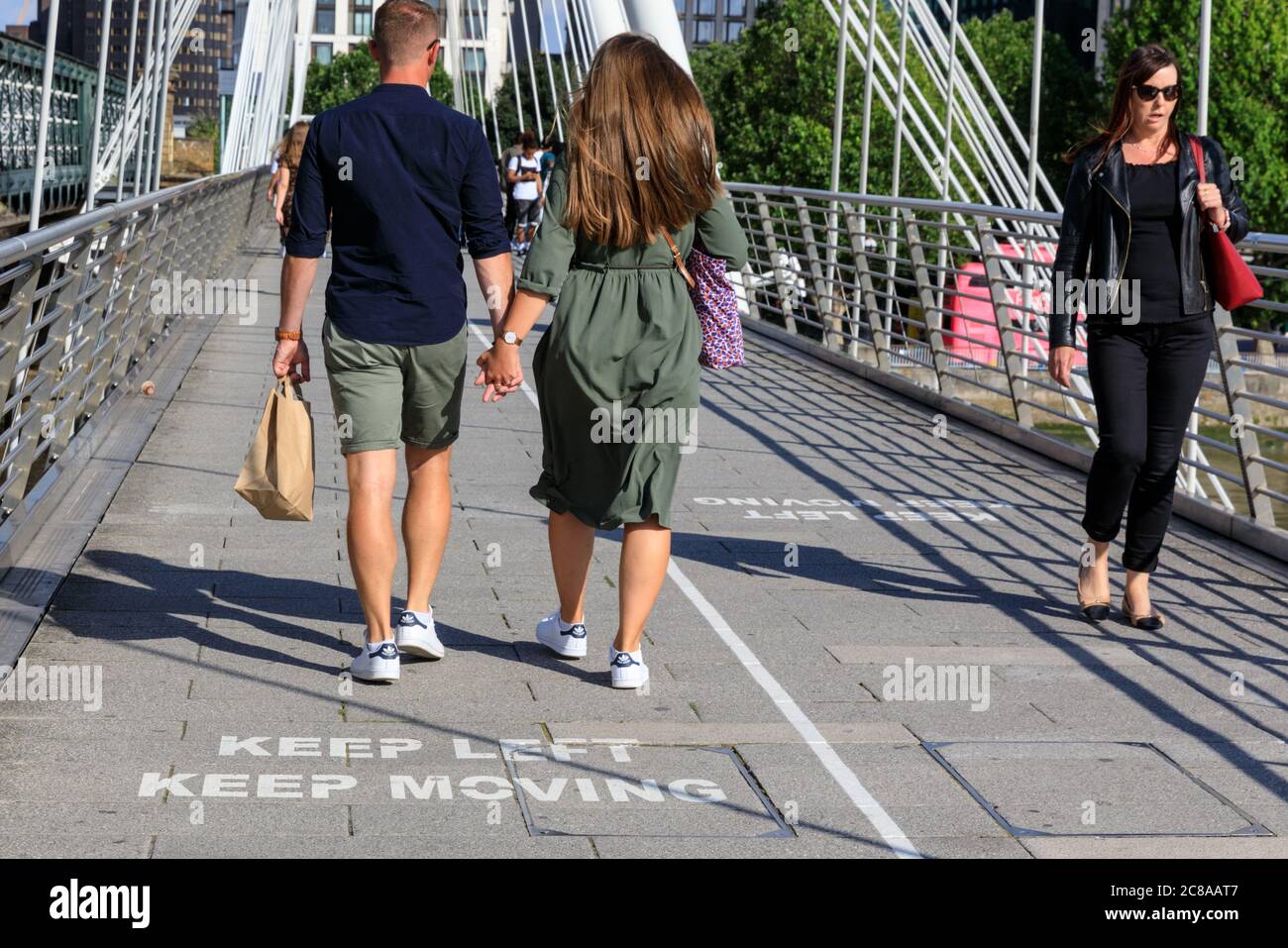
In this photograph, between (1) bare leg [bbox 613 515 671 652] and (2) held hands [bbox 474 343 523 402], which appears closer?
Answer: (2) held hands [bbox 474 343 523 402]

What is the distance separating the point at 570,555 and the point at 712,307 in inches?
31.7

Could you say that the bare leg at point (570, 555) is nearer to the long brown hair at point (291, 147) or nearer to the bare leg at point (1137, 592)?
the bare leg at point (1137, 592)

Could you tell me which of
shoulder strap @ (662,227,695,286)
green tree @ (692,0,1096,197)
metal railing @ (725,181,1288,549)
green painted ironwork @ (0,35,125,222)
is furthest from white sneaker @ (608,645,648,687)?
green tree @ (692,0,1096,197)

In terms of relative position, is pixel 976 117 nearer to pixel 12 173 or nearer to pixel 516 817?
pixel 12 173

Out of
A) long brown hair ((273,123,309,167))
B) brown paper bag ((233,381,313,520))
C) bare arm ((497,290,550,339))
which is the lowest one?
brown paper bag ((233,381,313,520))

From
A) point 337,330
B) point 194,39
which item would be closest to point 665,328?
point 337,330

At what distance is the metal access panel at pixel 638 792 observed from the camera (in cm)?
→ 434

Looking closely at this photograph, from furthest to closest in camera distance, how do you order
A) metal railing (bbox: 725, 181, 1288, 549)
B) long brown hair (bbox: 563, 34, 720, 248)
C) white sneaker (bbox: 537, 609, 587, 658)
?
metal railing (bbox: 725, 181, 1288, 549)
white sneaker (bbox: 537, 609, 587, 658)
long brown hair (bbox: 563, 34, 720, 248)

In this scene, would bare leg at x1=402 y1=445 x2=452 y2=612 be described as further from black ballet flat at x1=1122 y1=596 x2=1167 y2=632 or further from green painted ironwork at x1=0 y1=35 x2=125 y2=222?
green painted ironwork at x1=0 y1=35 x2=125 y2=222

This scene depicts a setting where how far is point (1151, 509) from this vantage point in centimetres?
650

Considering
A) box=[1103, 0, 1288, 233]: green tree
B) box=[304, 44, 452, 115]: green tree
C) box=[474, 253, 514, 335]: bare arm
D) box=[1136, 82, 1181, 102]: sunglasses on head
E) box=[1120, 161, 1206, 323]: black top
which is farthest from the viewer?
box=[304, 44, 452, 115]: green tree

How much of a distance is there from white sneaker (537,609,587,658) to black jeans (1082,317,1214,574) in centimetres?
182

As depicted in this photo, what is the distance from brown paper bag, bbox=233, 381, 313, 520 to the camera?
214 inches
